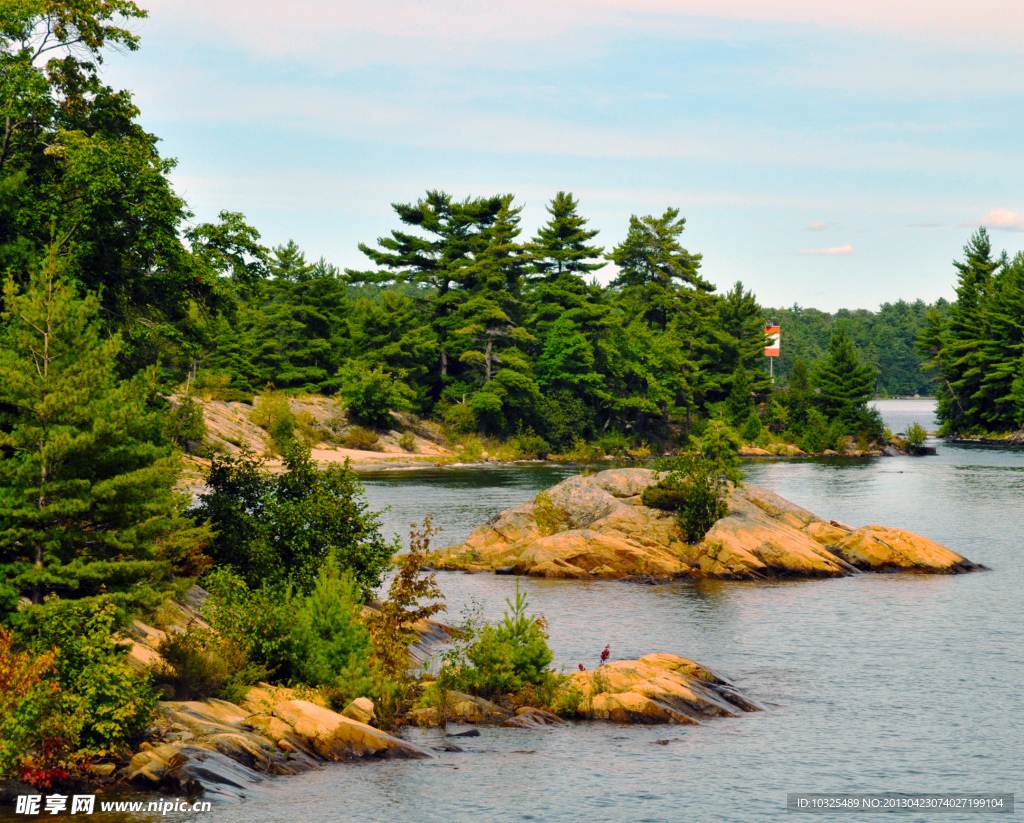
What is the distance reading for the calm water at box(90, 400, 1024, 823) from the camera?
17.8 meters

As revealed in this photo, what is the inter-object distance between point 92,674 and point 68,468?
415cm

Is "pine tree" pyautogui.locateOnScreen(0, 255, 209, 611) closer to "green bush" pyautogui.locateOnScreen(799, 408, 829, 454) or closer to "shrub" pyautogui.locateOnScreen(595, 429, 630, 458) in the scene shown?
"shrub" pyautogui.locateOnScreen(595, 429, 630, 458)

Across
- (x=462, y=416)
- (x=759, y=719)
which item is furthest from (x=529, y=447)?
(x=759, y=719)

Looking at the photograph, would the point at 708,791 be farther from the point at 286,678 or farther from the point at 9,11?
the point at 9,11

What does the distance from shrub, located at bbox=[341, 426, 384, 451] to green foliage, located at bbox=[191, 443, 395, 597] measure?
63962 mm

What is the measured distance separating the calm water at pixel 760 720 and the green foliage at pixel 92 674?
8.56ft

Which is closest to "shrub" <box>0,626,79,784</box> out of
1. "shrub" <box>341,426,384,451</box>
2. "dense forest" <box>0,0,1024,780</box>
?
"dense forest" <box>0,0,1024,780</box>

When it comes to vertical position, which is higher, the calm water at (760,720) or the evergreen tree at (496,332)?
the evergreen tree at (496,332)

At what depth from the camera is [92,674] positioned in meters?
16.8

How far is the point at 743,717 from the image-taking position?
2308cm

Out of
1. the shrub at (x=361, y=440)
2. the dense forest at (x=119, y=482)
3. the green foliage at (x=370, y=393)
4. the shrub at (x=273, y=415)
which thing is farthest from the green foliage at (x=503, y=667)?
the green foliage at (x=370, y=393)

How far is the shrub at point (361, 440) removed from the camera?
9206cm

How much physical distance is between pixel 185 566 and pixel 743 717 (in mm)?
14591

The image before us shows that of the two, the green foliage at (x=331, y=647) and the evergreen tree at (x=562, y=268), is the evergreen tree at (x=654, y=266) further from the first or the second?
the green foliage at (x=331, y=647)
